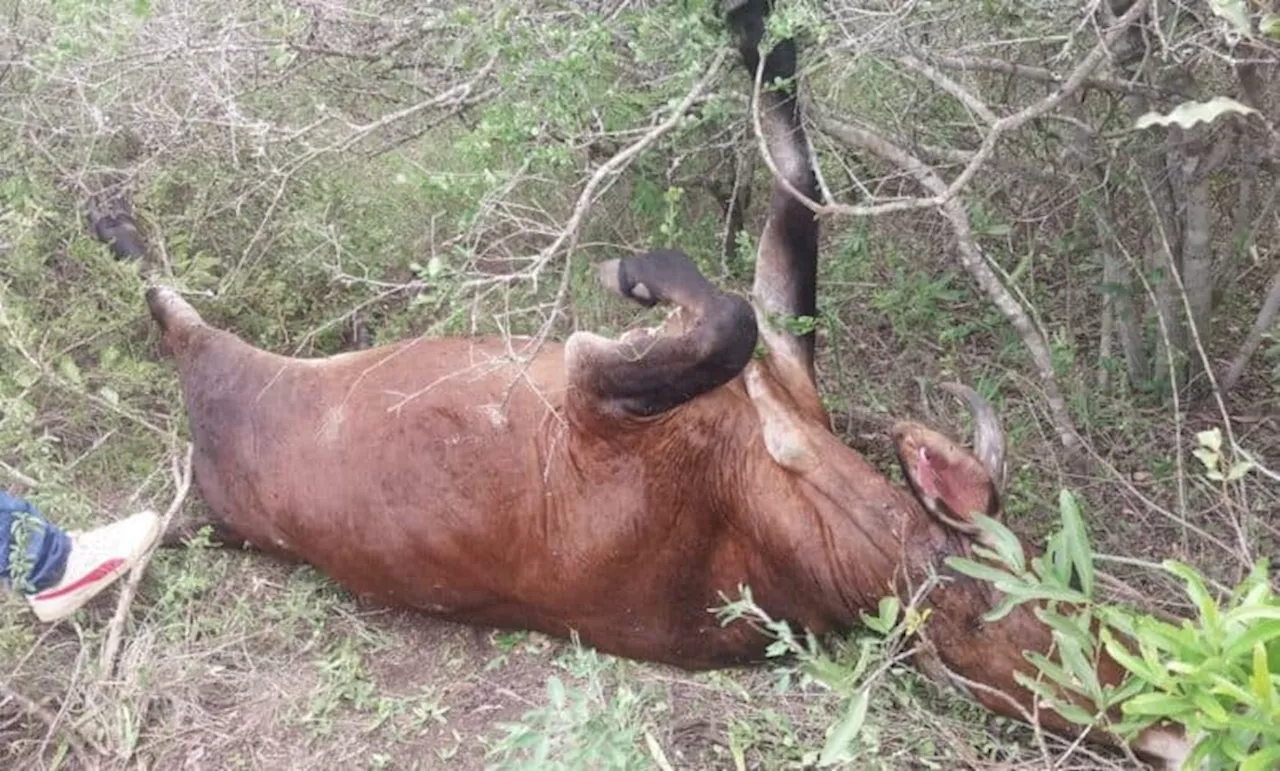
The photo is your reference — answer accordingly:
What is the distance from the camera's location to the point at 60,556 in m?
3.70

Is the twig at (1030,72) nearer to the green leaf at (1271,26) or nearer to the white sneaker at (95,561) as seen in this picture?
the green leaf at (1271,26)

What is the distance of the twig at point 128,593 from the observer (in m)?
3.69

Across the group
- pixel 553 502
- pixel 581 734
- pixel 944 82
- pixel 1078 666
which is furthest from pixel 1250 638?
pixel 553 502

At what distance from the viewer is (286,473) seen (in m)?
3.88

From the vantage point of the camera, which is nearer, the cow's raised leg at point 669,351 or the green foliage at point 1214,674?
the green foliage at point 1214,674

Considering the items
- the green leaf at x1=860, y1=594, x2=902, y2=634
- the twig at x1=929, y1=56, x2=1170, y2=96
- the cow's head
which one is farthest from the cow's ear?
the twig at x1=929, y1=56, x2=1170, y2=96

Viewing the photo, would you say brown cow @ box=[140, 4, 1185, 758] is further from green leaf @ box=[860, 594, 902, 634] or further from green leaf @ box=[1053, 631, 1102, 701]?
green leaf @ box=[1053, 631, 1102, 701]

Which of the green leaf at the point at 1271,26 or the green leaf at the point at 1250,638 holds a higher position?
the green leaf at the point at 1271,26

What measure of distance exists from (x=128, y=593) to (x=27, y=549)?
331mm

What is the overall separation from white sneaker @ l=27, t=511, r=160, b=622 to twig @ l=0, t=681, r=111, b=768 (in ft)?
0.94

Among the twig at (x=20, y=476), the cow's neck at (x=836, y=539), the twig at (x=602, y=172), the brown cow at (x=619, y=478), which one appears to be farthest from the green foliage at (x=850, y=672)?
the twig at (x=20, y=476)

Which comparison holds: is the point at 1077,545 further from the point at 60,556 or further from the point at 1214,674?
the point at 60,556

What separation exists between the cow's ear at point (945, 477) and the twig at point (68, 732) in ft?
7.85

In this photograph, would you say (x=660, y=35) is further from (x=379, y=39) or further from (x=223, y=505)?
(x=223, y=505)
